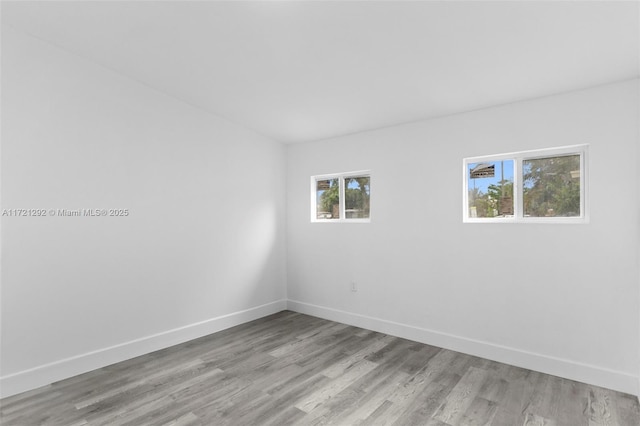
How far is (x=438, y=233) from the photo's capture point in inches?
139

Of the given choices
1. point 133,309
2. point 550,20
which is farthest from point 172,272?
point 550,20

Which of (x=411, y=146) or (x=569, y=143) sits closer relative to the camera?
(x=569, y=143)

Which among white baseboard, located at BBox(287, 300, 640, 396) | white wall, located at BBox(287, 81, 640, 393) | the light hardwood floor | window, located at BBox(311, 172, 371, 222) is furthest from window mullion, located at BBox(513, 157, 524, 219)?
window, located at BBox(311, 172, 371, 222)

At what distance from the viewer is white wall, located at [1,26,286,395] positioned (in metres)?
2.61

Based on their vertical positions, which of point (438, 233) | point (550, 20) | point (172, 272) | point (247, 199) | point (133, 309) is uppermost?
point (550, 20)

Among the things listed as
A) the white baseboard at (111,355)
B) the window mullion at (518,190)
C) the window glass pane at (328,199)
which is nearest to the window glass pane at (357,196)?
the window glass pane at (328,199)

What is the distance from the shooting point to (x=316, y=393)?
8.46 feet

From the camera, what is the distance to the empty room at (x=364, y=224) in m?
2.30

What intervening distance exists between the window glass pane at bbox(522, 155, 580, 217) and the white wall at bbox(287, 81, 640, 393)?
175mm

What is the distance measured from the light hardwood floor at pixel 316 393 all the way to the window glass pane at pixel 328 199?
6.27ft

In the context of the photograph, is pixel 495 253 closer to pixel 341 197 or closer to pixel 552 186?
pixel 552 186

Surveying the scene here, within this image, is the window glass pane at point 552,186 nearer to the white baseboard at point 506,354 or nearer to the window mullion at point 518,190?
the window mullion at point 518,190

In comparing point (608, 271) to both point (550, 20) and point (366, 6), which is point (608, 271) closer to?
point (550, 20)

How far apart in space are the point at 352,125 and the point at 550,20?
88.7 inches
